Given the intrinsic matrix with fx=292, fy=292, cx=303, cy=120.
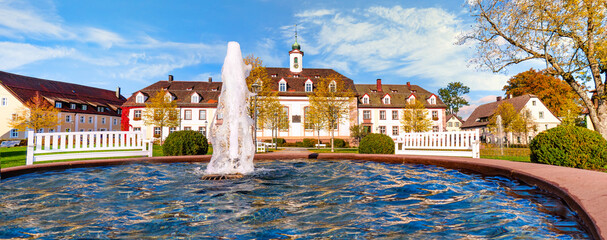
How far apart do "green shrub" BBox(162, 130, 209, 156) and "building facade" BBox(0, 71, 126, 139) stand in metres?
43.1

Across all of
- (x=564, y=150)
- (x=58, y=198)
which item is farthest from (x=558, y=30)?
(x=58, y=198)

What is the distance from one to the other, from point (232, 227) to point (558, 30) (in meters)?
17.5

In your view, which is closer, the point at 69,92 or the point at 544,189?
the point at 544,189

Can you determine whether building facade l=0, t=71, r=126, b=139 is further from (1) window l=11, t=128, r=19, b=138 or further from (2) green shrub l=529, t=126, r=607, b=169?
(2) green shrub l=529, t=126, r=607, b=169

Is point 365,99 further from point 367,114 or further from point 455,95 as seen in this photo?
point 455,95

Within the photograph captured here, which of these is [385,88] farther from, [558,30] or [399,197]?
[399,197]

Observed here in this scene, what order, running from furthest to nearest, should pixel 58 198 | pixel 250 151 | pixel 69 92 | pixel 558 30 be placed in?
pixel 69 92, pixel 558 30, pixel 250 151, pixel 58 198

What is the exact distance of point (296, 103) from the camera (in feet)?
135

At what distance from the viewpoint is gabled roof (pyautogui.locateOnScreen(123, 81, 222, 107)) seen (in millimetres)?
42125

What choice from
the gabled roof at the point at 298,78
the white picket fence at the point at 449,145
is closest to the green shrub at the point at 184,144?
the white picket fence at the point at 449,145

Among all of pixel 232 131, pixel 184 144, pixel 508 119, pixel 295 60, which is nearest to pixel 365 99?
pixel 295 60

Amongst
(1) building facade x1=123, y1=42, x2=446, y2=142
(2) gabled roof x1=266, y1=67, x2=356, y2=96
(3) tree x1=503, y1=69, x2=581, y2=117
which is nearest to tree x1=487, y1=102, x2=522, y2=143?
(1) building facade x1=123, y1=42, x2=446, y2=142

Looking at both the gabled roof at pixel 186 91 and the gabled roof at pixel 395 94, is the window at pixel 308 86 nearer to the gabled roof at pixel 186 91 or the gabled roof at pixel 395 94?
the gabled roof at pixel 395 94

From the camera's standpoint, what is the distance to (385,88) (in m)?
50.6
